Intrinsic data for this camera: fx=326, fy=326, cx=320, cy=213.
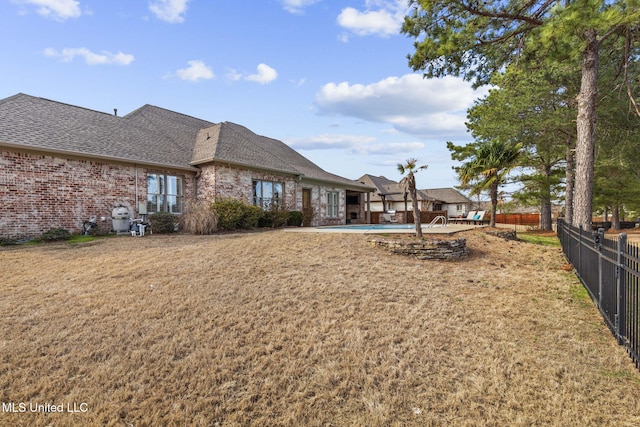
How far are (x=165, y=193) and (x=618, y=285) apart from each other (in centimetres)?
1391

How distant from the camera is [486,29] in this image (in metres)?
8.52

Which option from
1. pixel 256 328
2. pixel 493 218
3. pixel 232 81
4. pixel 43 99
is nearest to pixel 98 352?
pixel 256 328

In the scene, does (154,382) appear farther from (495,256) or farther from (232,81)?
(232,81)

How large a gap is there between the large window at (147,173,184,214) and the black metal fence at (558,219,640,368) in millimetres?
13493

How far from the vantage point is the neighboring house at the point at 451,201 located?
138 feet

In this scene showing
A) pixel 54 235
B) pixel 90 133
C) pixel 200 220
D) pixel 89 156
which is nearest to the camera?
pixel 54 235

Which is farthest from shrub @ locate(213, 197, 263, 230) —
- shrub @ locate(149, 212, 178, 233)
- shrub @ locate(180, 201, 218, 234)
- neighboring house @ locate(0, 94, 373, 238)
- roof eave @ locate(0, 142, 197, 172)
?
roof eave @ locate(0, 142, 197, 172)

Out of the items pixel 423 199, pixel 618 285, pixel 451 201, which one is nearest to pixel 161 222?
pixel 618 285

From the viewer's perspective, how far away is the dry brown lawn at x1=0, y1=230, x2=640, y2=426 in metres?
2.64

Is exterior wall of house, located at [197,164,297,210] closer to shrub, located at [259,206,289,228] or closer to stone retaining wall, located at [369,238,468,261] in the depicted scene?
shrub, located at [259,206,289,228]

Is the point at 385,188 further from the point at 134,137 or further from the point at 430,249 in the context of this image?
the point at 430,249

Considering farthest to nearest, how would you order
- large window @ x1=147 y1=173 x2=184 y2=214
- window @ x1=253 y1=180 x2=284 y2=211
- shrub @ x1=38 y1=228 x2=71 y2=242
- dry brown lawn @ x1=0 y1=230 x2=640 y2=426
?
window @ x1=253 y1=180 x2=284 y2=211 < large window @ x1=147 y1=173 x2=184 y2=214 < shrub @ x1=38 y1=228 x2=71 y2=242 < dry brown lawn @ x1=0 y1=230 x2=640 y2=426

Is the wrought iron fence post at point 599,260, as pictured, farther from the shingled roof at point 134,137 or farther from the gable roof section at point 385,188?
the gable roof section at point 385,188

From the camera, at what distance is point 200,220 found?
37.9 ft
